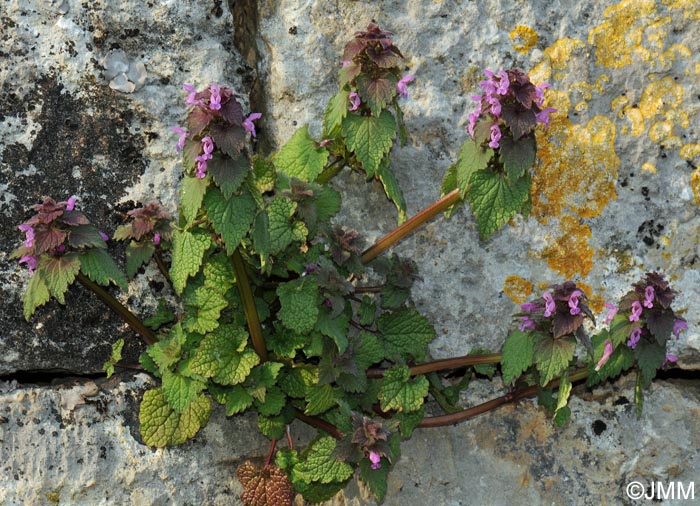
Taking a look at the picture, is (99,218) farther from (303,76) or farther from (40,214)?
(303,76)

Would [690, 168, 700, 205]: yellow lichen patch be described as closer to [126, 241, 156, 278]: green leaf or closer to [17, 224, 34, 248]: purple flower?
[126, 241, 156, 278]: green leaf

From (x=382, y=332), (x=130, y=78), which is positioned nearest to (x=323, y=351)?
(x=382, y=332)

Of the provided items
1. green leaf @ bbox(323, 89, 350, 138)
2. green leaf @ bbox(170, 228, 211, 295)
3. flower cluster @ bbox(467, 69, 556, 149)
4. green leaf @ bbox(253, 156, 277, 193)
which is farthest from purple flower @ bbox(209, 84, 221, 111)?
flower cluster @ bbox(467, 69, 556, 149)

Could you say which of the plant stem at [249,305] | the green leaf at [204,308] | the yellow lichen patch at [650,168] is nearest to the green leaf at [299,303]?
the plant stem at [249,305]

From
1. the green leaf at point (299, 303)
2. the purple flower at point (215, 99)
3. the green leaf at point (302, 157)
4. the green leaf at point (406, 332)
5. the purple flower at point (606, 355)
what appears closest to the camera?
the purple flower at point (215, 99)

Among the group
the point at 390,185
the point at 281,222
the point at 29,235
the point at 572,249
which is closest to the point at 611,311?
the point at 572,249

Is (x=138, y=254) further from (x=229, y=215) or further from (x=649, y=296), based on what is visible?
(x=649, y=296)

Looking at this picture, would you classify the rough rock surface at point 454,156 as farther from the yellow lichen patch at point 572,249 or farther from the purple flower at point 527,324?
the purple flower at point 527,324
